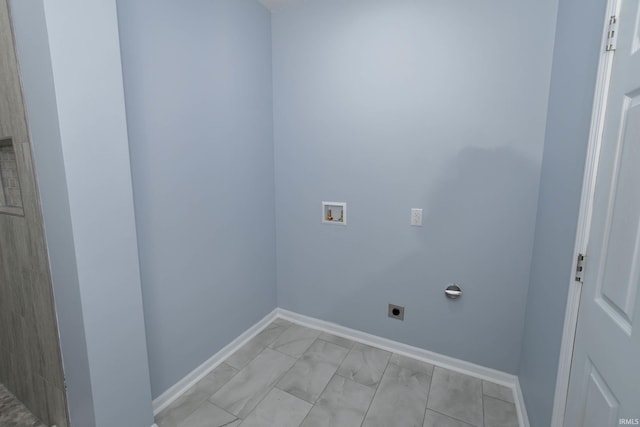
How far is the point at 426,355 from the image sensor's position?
1.98 meters

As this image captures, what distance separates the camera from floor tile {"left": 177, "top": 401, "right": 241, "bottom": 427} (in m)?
1.49

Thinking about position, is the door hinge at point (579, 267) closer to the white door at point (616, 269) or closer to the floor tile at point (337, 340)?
the white door at point (616, 269)

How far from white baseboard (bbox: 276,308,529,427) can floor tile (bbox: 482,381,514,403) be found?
2 centimetres

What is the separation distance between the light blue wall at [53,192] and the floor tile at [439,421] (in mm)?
1605

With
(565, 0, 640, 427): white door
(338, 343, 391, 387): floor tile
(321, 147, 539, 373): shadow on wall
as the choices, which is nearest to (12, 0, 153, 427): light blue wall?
(338, 343, 391, 387): floor tile

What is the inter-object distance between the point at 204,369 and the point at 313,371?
0.73m

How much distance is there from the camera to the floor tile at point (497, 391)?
167 centimetres

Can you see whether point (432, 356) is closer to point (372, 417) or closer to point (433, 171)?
point (372, 417)

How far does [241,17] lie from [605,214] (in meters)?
2.25

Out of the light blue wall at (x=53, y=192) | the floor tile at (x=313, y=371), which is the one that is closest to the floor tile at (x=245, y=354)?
the floor tile at (x=313, y=371)

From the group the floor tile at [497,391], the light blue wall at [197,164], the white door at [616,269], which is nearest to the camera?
the white door at [616,269]

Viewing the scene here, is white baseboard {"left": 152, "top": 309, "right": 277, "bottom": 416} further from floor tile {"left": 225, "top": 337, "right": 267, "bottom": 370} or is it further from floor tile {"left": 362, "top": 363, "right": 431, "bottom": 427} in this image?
floor tile {"left": 362, "top": 363, "right": 431, "bottom": 427}

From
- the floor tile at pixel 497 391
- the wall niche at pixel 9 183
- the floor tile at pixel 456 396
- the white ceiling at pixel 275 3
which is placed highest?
the white ceiling at pixel 275 3

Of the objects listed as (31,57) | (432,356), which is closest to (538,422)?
(432,356)
